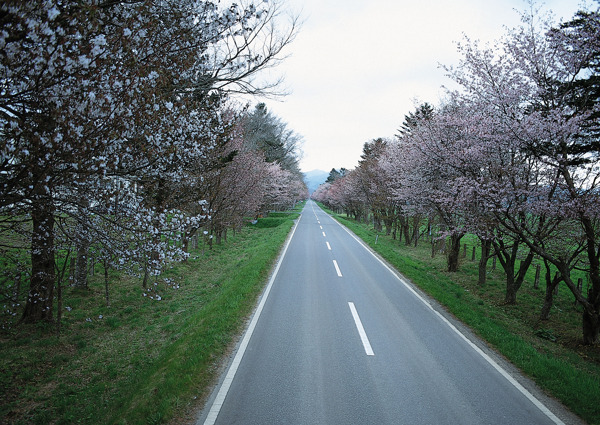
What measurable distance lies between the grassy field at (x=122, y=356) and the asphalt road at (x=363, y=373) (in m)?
0.62

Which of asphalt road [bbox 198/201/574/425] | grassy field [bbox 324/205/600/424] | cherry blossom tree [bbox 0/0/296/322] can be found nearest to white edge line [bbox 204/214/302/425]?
asphalt road [bbox 198/201/574/425]

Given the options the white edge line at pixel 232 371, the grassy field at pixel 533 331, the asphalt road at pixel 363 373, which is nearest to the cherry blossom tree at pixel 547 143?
the grassy field at pixel 533 331

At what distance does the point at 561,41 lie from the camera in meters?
8.88

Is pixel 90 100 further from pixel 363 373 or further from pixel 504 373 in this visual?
pixel 504 373

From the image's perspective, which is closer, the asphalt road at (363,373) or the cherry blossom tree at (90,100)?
the cherry blossom tree at (90,100)

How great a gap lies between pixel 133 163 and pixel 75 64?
2.09 meters

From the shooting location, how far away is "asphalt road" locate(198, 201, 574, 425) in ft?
15.0

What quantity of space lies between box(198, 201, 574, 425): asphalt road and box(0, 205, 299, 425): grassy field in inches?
24.3

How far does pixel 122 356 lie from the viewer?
25.0ft

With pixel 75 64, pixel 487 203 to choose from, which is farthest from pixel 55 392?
pixel 487 203

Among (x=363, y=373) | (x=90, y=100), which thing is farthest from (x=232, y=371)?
(x=90, y=100)

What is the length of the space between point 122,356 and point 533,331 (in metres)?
11.5

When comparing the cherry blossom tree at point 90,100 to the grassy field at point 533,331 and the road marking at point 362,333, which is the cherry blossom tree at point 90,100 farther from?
the grassy field at point 533,331

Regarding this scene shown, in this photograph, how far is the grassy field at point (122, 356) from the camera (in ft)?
16.8
